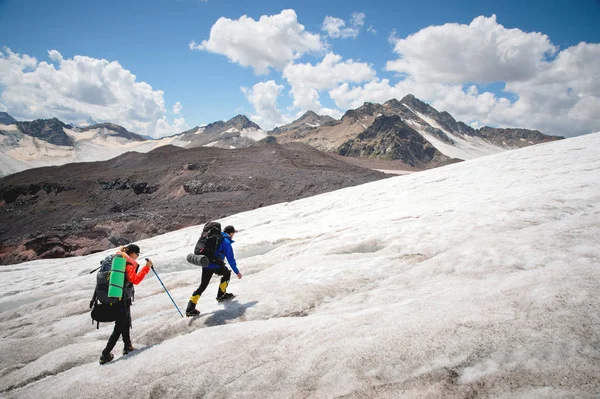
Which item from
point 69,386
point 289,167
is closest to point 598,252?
point 69,386

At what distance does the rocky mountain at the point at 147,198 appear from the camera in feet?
107

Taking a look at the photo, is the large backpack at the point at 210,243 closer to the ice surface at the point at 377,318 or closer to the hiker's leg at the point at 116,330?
the ice surface at the point at 377,318

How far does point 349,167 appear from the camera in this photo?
62.3 metres

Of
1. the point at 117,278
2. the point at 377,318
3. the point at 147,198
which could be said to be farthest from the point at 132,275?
the point at 147,198

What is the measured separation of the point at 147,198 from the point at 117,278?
46.6 meters

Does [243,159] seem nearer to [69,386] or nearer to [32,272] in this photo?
[32,272]

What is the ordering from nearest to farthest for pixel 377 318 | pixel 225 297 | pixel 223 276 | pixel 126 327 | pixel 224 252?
1. pixel 377 318
2. pixel 126 327
3. pixel 224 252
4. pixel 223 276
5. pixel 225 297

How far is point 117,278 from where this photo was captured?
668 cm

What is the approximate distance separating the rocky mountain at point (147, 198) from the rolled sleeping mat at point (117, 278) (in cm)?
2573

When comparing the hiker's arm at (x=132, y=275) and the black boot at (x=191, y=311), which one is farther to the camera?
the black boot at (x=191, y=311)

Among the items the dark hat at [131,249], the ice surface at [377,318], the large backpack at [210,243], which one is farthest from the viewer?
the large backpack at [210,243]

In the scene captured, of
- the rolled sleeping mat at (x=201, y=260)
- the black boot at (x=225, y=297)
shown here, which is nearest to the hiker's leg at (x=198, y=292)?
the rolled sleeping mat at (x=201, y=260)

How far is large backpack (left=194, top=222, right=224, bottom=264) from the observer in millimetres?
A: 8328

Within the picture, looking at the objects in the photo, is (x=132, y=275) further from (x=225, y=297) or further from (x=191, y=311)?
(x=225, y=297)
